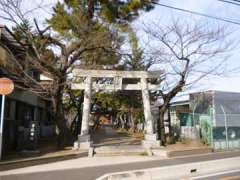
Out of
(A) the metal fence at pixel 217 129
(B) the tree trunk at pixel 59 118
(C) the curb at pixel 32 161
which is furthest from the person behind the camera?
(A) the metal fence at pixel 217 129

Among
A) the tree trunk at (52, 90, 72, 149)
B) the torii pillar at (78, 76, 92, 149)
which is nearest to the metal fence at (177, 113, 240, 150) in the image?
the torii pillar at (78, 76, 92, 149)

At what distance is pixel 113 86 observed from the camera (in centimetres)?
2061

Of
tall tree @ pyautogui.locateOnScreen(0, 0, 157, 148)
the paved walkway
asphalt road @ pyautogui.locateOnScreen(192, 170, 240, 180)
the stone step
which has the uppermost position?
tall tree @ pyautogui.locateOnScreen(0, 0, 157, 148)

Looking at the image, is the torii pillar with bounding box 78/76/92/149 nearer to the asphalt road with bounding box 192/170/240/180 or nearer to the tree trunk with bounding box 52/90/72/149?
the tree trunk with bounding box 52/90/72/149

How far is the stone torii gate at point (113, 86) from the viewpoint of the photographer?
19500 mm

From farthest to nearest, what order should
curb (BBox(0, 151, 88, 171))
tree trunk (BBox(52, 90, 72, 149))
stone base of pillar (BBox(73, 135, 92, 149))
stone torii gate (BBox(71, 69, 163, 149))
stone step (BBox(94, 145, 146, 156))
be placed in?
stone torii gate (BBox(71, 69, 163, 149)) → stone base of pillar (BBox(73, 135, 92, 149)) → tree trunk (BBox(52, 90, 72, 149)) → stone step (BBox(94, 145, 146, 156)) → curb (BBox(0, 151, 88, 171))

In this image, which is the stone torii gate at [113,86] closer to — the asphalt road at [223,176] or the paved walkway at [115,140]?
the paved walkway at [115,140]

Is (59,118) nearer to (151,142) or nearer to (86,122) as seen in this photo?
(86,122)

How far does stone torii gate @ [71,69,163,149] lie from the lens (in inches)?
768

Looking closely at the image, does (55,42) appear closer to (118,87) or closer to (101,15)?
(101,15)

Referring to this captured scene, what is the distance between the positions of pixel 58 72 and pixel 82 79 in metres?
4.60

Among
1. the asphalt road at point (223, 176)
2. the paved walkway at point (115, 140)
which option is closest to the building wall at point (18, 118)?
the paved walkway at point (115, 140)

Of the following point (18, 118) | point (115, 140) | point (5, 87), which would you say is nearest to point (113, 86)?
point (18, 118)

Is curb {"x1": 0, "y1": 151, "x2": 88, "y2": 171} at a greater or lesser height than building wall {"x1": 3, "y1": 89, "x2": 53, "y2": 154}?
lesser
